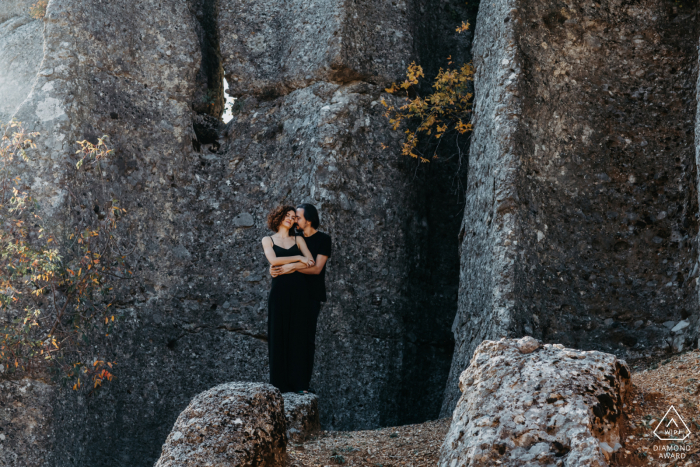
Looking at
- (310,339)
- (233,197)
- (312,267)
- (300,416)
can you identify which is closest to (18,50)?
(233,197)

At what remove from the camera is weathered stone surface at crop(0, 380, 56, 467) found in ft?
18.1

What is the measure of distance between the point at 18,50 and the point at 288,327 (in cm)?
561

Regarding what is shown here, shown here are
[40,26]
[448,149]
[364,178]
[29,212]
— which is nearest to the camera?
[29,212]

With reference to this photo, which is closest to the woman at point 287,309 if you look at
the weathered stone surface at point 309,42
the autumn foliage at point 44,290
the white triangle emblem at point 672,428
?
the autumn foliage at point 44,290

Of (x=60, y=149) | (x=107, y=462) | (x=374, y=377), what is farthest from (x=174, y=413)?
(x=60, y=149)

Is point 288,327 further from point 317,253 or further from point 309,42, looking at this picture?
point 309,42

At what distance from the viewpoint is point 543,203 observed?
5.43 meters

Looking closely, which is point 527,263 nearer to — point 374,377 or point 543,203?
point 543,203

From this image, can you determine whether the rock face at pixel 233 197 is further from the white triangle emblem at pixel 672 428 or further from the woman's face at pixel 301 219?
the white triangle emblem at pixel 672 428

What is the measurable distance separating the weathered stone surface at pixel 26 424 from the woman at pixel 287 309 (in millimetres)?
1970

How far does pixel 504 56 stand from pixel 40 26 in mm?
6030

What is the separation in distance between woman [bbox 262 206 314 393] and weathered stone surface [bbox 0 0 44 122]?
432cm

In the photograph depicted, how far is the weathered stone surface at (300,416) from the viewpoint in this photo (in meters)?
4.58

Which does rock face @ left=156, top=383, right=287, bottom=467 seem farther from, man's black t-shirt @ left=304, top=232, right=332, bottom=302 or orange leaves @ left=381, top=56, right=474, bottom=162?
orange leaves @ left=381, top=56, right=474, bottom=162
